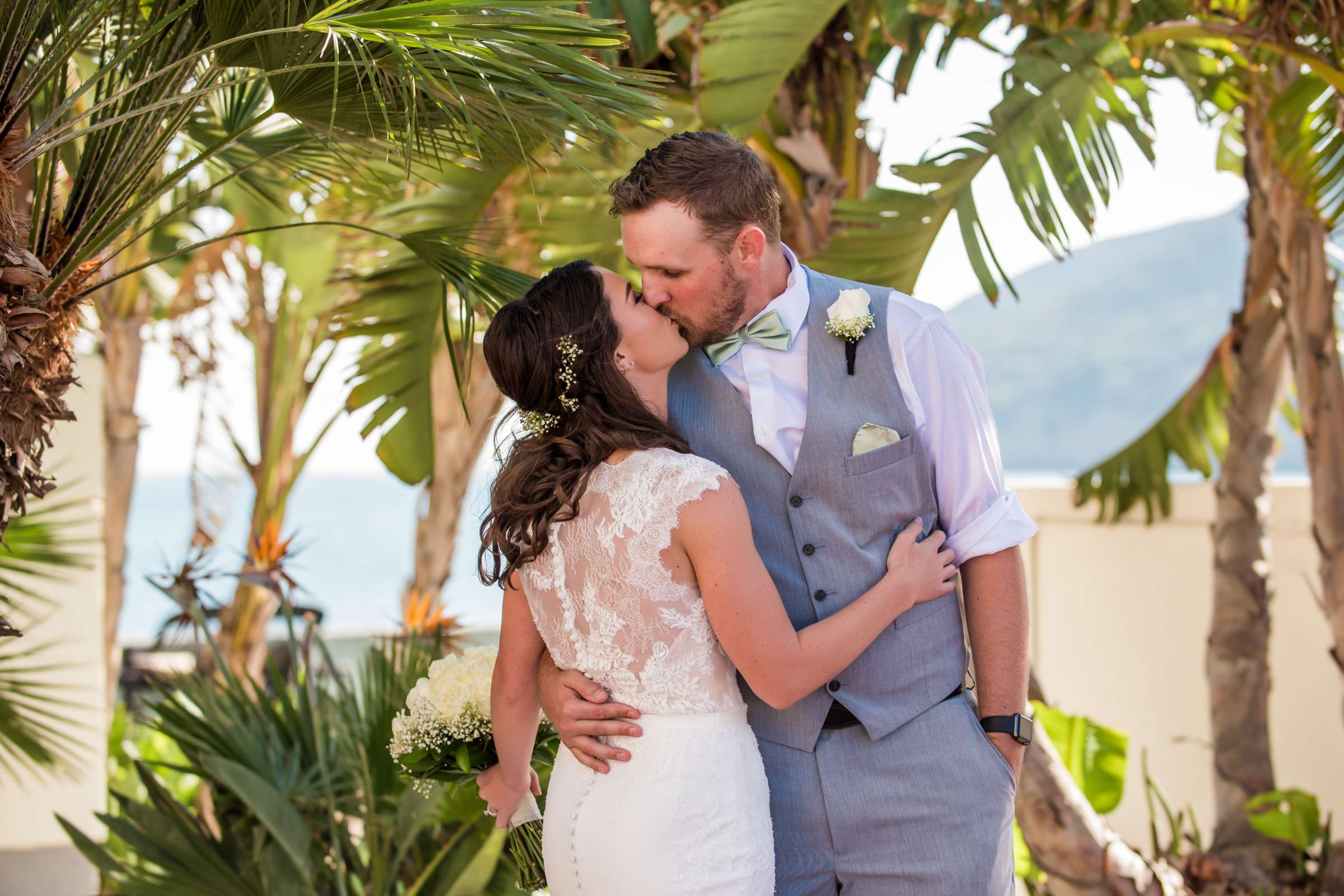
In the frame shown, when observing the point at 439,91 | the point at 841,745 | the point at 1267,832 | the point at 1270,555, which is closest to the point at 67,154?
the point at 439,91

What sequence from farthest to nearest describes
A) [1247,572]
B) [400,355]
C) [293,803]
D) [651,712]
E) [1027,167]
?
[1247,572], [400,355], [293,803], [1027,167], [651,712]

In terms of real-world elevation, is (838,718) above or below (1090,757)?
above

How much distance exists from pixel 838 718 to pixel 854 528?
0.33 m

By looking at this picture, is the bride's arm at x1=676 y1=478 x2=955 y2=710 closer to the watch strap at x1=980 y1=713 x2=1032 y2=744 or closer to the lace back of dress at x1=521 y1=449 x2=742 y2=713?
the lace back of dress at x1=521 y1=449 x2=742 y2=713

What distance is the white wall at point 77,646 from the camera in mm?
4938

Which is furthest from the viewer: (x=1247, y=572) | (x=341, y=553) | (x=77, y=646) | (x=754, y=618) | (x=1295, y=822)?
(x=341, y=553)

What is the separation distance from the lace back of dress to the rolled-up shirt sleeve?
43 centimetres

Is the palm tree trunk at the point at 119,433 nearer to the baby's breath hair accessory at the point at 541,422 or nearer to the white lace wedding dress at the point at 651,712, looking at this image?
the baby's breath hair accessory at the point at 541,422

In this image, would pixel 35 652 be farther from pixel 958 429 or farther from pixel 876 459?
pixel 958 429

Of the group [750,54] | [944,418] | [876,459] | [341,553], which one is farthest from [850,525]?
[341,553]

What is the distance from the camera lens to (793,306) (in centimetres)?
216

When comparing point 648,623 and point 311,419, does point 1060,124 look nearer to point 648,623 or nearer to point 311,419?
point 648,623

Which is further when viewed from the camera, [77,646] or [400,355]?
[77,646]

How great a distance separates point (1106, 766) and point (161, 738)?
5.61 m
